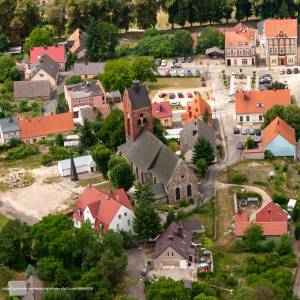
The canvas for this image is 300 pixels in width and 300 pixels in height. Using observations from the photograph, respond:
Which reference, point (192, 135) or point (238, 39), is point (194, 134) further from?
point (238, 39)

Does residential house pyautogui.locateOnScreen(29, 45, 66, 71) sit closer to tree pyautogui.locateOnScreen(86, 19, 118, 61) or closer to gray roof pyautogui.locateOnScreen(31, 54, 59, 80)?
gray roof pyautogui.locateOnScreen(31, 54, 59, 80)

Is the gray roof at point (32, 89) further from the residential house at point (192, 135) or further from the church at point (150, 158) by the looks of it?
the church at point (150, 158)

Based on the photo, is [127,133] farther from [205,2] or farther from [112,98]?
[205,2]

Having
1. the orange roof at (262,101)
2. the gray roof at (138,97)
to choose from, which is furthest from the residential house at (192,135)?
the gray roof at (138,97)

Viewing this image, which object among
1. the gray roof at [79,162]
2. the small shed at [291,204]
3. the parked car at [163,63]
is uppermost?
the parked car at [163,63]

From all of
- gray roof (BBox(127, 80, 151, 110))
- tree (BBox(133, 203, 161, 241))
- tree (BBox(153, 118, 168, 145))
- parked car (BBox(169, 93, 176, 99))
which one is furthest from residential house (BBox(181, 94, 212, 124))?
tree (BBox(133, 203, 161, 241))

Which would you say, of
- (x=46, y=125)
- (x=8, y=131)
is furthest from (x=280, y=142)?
(x=8, y=131)
